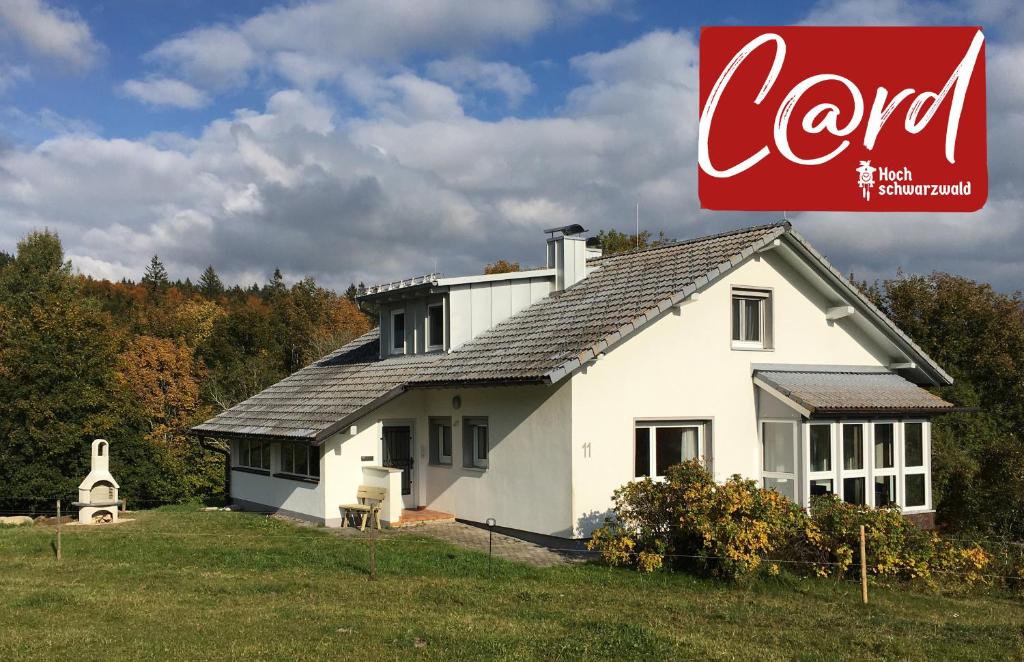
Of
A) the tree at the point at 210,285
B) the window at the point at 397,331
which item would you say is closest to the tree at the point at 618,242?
the window at the point at 397,331

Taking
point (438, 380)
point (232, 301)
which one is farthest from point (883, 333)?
point (232, 301)

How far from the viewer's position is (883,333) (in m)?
21.1

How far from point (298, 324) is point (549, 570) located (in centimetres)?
5366

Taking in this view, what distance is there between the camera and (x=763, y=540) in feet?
46.5

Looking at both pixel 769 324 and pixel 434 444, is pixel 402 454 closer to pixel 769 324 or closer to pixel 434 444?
pixel 434 444

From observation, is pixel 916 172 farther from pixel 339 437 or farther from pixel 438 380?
pixel 339 437

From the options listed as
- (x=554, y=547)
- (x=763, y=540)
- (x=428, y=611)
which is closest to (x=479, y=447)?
(x=554, y=547)

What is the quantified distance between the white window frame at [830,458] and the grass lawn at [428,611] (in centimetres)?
414

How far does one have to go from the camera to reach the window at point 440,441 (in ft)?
70.1

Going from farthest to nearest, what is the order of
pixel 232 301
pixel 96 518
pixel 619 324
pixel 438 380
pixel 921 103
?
pixel 232 301 < pixel 96 518 < pixel 438 380 < pixel 619 324 < pixel 921 103

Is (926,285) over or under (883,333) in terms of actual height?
over

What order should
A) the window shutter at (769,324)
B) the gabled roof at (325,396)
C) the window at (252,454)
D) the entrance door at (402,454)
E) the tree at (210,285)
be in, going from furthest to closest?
the tree at (210,285) → the window at (252,454) → the entrance door at (402,454) → the gabled roof at (325,396) → the window shutter at (769,324)

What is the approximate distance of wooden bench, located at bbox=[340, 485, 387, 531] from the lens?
19.8 metres

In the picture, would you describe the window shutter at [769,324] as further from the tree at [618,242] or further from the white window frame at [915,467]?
the tree at [618,242]
